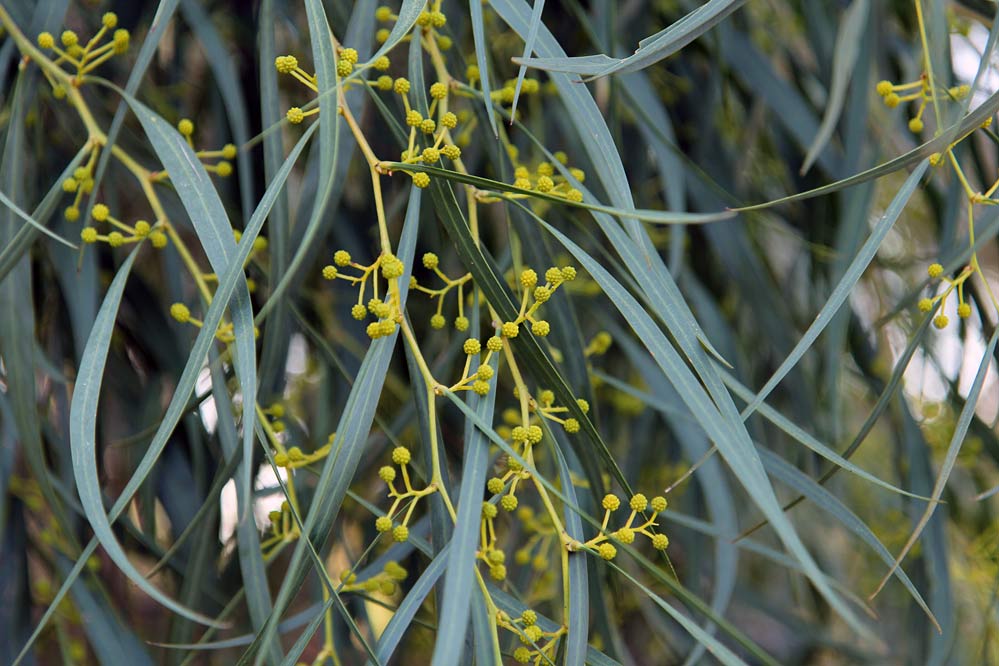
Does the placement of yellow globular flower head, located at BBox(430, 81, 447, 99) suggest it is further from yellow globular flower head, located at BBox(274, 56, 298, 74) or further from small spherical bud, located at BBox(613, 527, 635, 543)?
small spherical bud, located at BBox(613, 527, 635, 543)

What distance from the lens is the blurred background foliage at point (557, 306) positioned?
1.89ft

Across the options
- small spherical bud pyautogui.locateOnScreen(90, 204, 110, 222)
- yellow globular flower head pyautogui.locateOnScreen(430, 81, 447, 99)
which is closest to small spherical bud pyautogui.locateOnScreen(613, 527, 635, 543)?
yellow globular flower head pyautogui.locateOnScreen(430, 81, 447, 99)

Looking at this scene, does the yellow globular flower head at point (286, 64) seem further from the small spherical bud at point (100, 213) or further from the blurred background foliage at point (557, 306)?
the small spherical bud at point (100, 213)

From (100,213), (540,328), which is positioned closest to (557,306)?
(540,328)

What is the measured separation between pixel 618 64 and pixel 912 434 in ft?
1.63

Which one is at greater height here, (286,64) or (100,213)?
(286,64)

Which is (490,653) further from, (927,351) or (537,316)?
(927,351)

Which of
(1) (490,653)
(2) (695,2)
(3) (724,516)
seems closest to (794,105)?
(2) (695,2)

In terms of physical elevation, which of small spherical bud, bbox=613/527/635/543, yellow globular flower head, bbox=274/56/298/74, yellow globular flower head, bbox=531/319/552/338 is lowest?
small spherical bud, bbox=613/527/635/543

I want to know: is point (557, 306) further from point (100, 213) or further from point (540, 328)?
point (100, 213)

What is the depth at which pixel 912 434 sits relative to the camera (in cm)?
75

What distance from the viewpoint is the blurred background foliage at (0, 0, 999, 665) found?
1.89 ft

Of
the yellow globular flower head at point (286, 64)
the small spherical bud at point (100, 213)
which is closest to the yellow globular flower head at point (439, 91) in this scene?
the yellow globular flower head at point (286, 64)

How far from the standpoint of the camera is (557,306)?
0.56 meters
